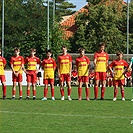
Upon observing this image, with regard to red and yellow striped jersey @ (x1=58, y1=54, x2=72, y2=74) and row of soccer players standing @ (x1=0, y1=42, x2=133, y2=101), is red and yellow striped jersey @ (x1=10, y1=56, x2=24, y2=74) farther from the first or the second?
red and yellow striped jersey @ (x1=58, y1=54, x2=72, y2=74)

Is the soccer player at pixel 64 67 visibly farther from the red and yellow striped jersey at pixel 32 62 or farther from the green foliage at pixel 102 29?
the green foliage at pixel 102 29

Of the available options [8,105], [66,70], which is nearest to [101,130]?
[8,105]

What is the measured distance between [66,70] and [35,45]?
3123 centimetres

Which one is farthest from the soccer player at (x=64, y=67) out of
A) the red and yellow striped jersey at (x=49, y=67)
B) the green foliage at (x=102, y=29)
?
the green foliage at (x=102, y=29)

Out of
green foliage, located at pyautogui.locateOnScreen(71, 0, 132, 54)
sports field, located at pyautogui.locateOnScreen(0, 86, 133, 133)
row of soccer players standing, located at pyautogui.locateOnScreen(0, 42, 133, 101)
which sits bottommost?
sports field, located at pyautogui.locateOnScreen(0, 86, 133, 133)

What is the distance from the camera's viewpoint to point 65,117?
16031 mm

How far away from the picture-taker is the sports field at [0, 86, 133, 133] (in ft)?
44.6

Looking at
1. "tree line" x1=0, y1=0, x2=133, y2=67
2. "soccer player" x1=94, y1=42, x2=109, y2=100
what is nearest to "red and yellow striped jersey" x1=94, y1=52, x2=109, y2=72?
"soccer player" x1=94, y1=42, x2=109, y2=100

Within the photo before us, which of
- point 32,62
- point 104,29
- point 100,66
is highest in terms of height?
point 104,29

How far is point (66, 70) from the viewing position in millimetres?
23031

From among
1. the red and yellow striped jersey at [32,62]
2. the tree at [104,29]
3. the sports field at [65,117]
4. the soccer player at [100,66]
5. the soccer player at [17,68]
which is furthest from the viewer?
the tree at [104,29]

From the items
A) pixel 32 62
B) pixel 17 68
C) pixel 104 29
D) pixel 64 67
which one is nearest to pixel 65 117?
pixel 64 67

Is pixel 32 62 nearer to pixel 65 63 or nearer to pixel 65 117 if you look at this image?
pixel 65 63

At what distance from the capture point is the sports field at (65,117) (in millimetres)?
13594
